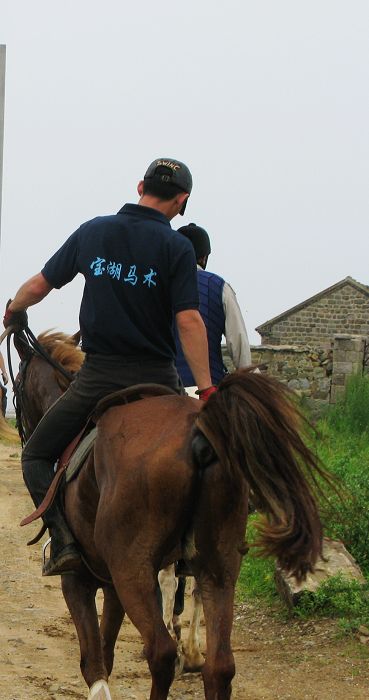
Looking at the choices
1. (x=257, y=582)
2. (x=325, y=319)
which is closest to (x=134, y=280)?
(x=257, y=582)

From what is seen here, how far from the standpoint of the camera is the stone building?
42.2m

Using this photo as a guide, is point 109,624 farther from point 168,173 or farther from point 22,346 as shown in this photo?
point 168,173

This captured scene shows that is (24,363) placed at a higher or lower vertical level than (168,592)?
higher

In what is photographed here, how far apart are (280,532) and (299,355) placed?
1786 centimetres

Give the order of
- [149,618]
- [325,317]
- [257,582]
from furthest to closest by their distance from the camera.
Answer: [325,317] < [257,582] < [149,618]

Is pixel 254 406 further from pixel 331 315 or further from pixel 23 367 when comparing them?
pixel 331 315

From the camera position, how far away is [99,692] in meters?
5.21

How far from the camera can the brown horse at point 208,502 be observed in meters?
4.57

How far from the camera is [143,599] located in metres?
4.69

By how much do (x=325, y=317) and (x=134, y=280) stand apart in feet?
123

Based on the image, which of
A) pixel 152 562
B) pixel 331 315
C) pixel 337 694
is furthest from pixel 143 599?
pixel 331 315

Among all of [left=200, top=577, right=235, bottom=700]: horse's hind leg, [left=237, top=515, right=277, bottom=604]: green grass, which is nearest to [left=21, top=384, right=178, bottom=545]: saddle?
[left=200, top=577, right=235, bottom=700]: horse's hind leg

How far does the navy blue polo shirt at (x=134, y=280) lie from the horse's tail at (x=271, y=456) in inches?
29.8

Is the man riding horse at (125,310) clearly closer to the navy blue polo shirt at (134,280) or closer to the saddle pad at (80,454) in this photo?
the navy blue polo shirt at (134,280)
